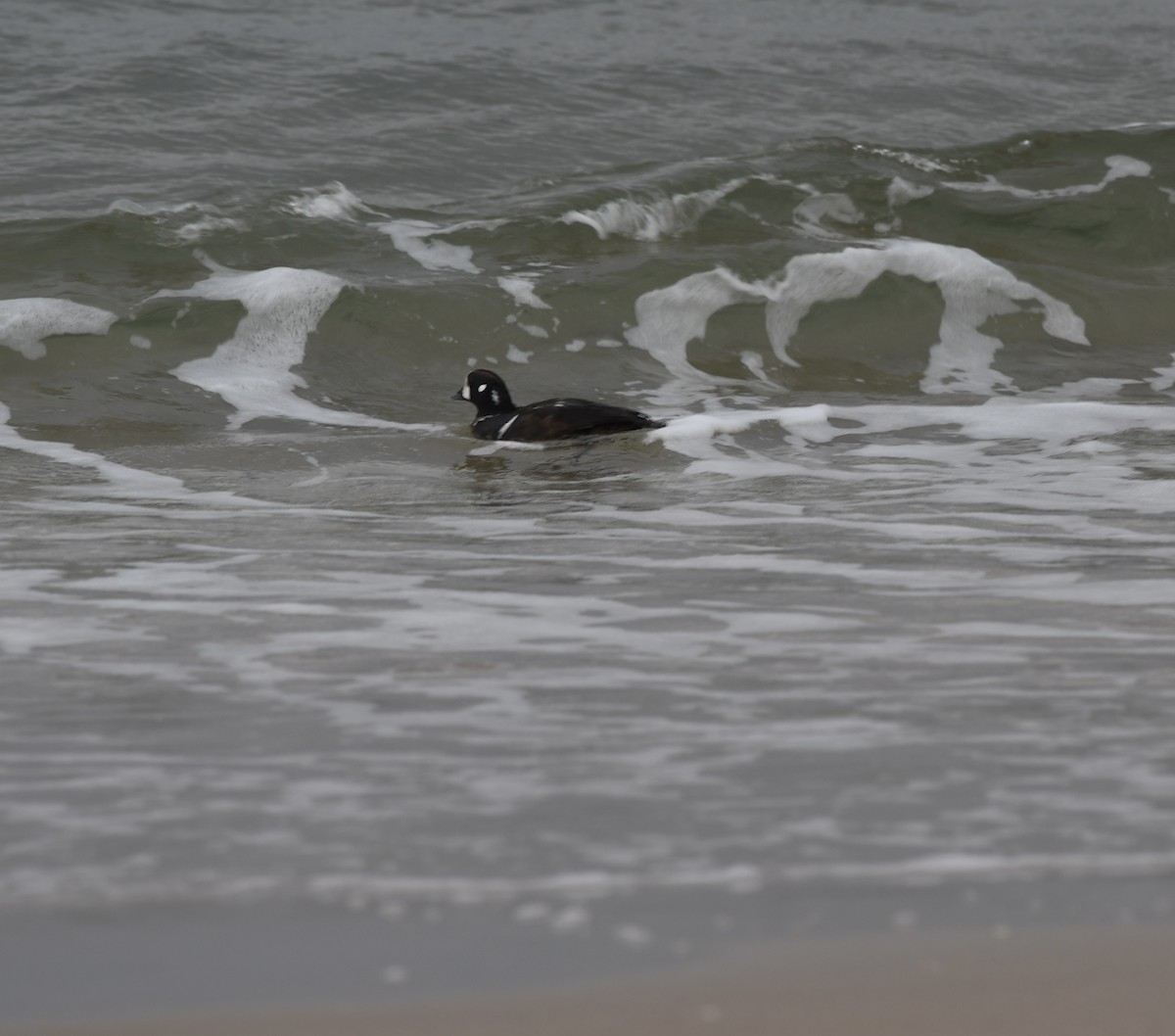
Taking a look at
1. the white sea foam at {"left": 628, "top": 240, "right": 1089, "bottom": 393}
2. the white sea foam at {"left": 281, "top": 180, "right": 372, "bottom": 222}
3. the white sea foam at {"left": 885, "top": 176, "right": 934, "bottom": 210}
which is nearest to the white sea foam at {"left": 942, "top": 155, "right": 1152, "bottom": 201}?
the white sea foam at {"left": 885, "top": 176, "right": 934, "bottom": 210}

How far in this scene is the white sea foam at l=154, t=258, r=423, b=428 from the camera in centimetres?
849

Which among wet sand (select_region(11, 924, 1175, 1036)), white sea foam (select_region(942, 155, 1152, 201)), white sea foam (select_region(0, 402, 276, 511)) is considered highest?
wet sand (select_region(11, 924, 1175, 1036))

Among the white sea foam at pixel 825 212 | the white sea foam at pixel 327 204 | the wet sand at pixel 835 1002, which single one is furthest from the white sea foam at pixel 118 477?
the white sea foam at pixel 825 212

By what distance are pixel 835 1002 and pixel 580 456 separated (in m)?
5.33

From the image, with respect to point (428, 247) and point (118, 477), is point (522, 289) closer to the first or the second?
point (428, 247)

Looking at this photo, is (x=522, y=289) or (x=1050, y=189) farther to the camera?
(x=1050, y=189)

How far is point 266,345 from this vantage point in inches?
374

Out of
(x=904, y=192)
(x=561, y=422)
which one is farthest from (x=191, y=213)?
(x=904, y=192)

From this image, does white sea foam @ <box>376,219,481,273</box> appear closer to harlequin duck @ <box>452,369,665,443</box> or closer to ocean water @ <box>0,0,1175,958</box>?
ocean water @ <box>0,0,1175,958</box>

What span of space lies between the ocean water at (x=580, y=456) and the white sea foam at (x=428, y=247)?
0.17 feet

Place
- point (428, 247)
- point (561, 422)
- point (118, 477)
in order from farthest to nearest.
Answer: point (428, 247) → point (561, 422) → point (118, 477)

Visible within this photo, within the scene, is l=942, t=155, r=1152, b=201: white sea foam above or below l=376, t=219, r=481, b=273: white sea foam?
above

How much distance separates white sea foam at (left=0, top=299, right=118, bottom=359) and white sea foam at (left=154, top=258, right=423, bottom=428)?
58cm

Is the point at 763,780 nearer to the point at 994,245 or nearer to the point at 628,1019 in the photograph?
the point at 628,1019
